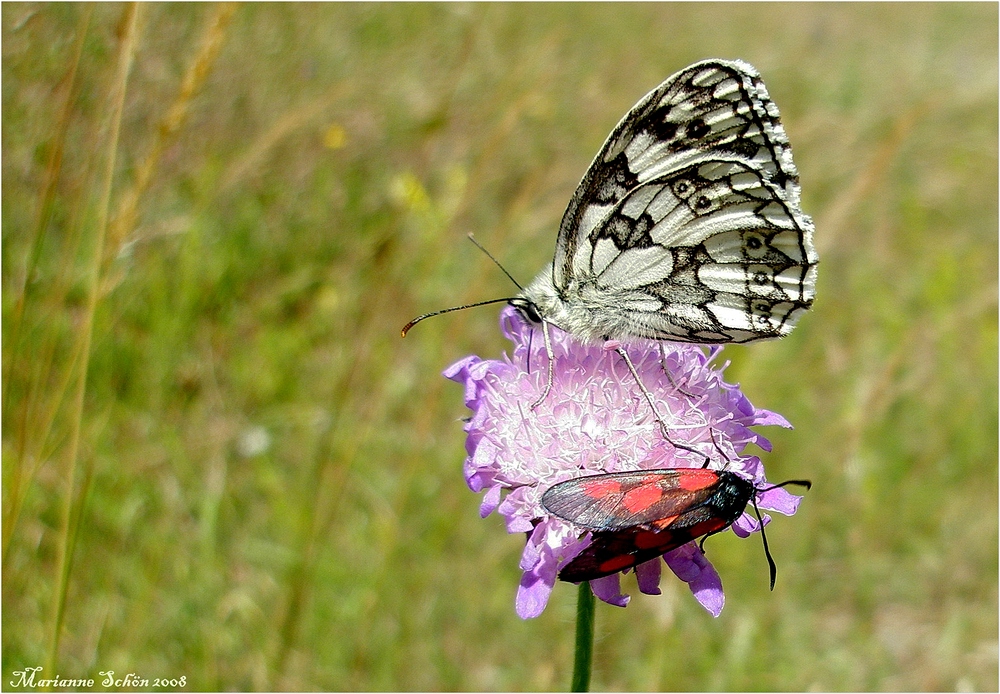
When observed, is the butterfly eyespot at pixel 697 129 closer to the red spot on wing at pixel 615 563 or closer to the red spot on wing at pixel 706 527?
the red spot on wing at pixel 706 527

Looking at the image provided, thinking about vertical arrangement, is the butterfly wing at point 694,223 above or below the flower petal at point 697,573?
above

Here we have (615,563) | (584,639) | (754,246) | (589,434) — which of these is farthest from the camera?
(754,246)

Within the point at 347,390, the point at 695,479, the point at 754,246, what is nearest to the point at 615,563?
the point at 695,479

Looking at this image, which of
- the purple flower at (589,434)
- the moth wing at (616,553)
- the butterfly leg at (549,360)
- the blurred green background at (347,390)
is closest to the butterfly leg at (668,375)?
the purple flower at (589,434)

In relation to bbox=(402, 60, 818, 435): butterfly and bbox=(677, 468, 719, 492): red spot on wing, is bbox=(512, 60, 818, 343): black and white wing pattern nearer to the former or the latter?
bbox=(402, 60, 818, 435): butterfly

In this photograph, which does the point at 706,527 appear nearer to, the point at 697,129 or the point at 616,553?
the point at 616,553

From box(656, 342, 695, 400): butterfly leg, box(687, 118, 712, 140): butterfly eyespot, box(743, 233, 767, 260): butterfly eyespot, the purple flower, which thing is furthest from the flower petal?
box(687, 118, 712, 140): butterfly eyespot
